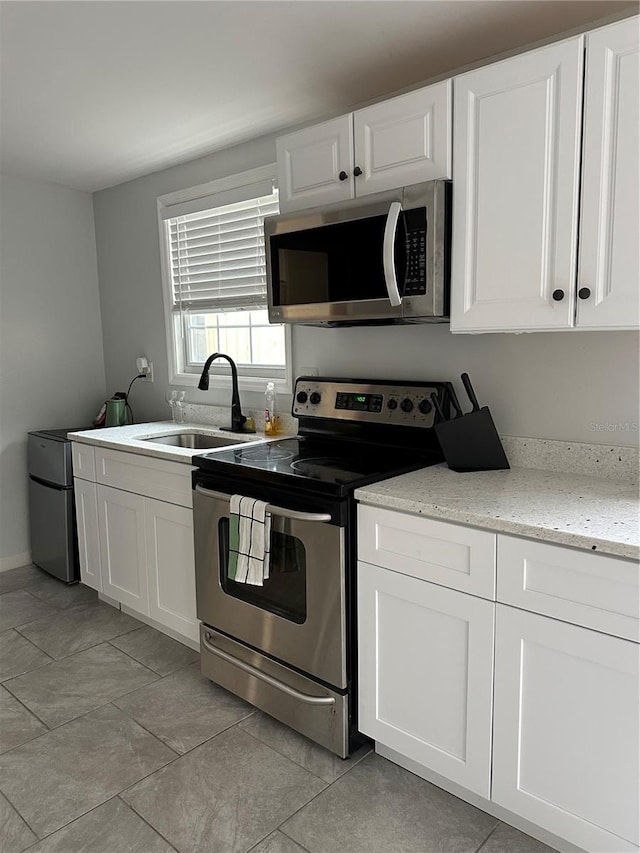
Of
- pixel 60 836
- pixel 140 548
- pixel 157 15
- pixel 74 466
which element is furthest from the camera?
pixel 74 466

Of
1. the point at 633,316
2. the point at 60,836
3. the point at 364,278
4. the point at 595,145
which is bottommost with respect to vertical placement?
the point at 60,836

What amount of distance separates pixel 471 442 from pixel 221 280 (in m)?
1.78

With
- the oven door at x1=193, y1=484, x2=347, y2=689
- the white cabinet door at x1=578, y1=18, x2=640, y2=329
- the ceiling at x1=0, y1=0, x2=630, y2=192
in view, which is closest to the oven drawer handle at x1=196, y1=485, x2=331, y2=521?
the oven door at x1=193, y1=484, x2=347, y2=689

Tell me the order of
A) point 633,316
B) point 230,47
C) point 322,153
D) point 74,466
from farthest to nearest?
point 74,466, point 322,153, point 230,47, point 633,316

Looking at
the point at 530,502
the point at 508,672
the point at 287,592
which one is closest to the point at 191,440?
the point at 287,592

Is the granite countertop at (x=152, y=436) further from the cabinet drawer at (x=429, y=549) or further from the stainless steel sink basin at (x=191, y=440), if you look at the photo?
the cabinet drawer at (x=429, y=549)

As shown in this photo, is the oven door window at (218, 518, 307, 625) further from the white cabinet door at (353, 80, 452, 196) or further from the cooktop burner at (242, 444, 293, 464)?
the white cabinet door at (353, 80, 452, 196)

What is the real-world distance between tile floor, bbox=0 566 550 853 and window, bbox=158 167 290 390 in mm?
1517

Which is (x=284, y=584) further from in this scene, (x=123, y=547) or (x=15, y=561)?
(x=15, y=561)

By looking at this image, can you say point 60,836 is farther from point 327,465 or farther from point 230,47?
point 230,47

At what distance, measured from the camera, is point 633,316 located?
1.61 meters

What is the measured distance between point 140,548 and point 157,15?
2.07 m

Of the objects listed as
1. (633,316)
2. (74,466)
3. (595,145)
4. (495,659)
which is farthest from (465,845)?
(74,466)

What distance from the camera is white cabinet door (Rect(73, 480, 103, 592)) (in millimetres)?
3166
